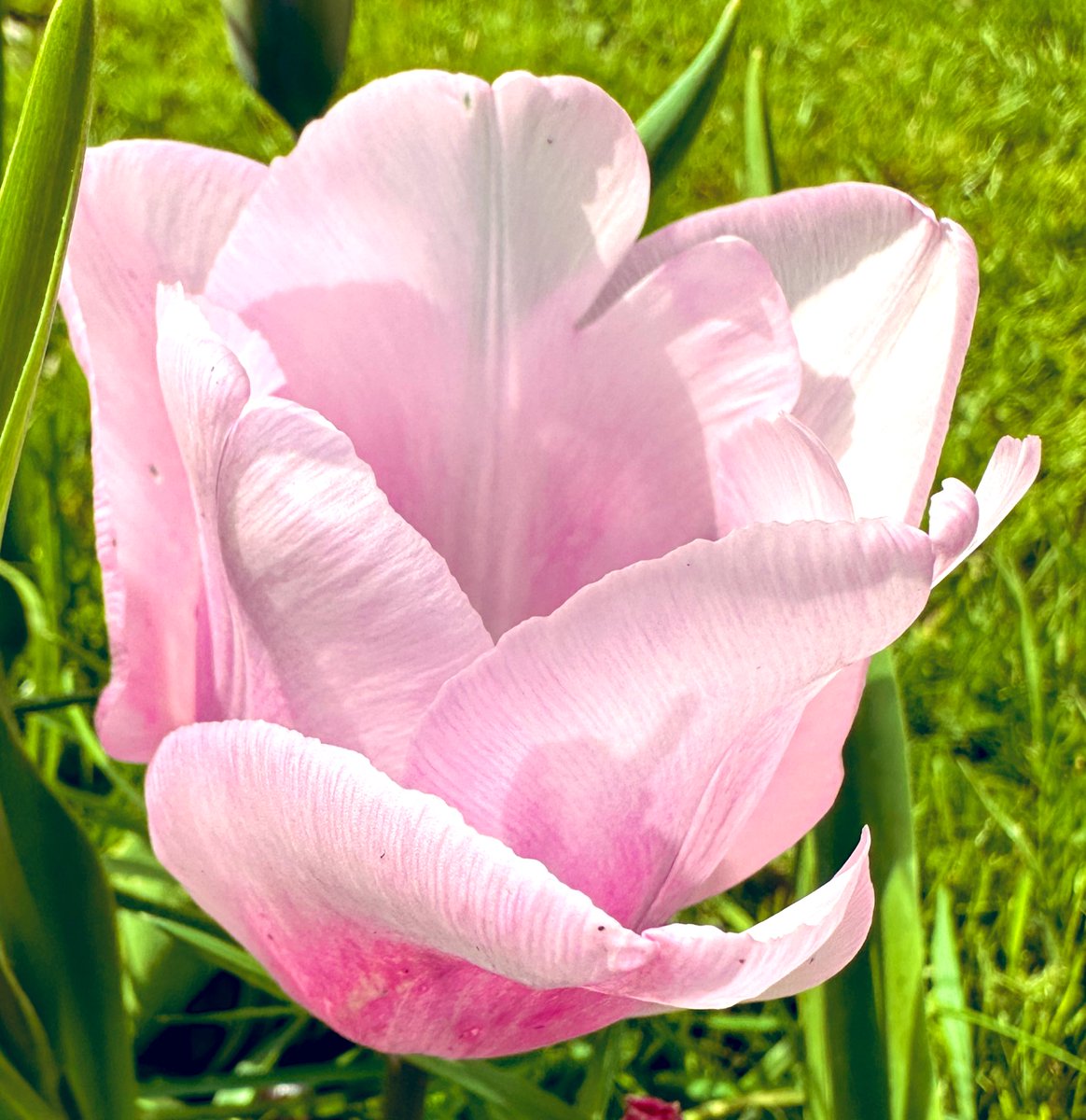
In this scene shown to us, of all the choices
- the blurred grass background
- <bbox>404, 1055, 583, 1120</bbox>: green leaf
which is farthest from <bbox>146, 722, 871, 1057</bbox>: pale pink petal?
the blurred grass background

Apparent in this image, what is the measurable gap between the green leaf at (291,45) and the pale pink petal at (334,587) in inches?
11.6

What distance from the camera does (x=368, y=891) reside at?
0.32 metres

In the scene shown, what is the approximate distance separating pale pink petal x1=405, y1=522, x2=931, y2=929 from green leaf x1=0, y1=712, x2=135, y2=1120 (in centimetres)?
10

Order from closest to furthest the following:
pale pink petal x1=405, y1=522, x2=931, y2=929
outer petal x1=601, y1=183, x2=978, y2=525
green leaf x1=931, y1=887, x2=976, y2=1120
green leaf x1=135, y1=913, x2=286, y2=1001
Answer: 1. pale pink petal x1=405, y1=522, x2=931, y2=929
2. outer petal x1=601, y1=183, x2=978, y2=525
3. green leaf x1=135, y1=913, x2=286, y2=1001
4. green leaf x1=931, y1=887, x2=976, y2=1120

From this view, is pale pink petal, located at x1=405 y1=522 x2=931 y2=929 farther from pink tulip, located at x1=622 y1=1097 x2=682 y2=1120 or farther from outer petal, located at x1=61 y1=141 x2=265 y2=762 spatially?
pink tulip, located at x1=622 y1=1097 x2=682 y2=1120

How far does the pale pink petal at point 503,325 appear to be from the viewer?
428mm

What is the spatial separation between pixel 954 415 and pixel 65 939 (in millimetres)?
1379

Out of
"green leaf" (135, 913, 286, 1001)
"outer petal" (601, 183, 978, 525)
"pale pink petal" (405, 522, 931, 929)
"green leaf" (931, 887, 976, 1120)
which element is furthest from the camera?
"green leaf" (931, 887, 976, 1120)

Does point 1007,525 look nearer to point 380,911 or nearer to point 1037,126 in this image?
point 1037,126

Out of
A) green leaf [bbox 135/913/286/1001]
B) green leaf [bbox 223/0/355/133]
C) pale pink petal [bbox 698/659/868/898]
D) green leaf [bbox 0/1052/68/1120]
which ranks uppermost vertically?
green leaf [bbox 223/0/355/133]

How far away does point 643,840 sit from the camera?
0.36 meters

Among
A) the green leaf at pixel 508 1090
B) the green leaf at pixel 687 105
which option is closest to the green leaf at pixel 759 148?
the green leaf at pixel 687 105

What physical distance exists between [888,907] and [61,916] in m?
0.29

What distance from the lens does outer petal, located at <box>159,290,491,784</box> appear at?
0.34 meters
